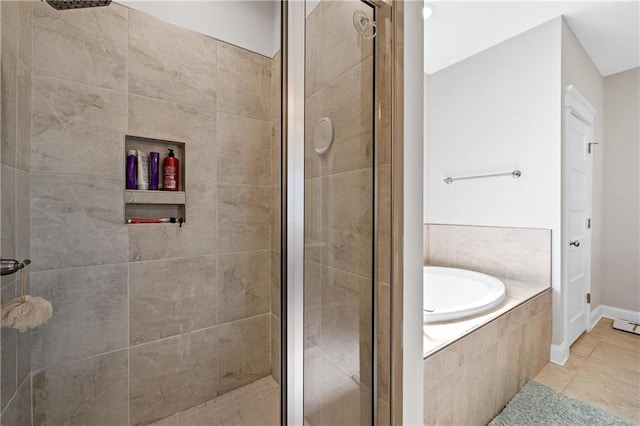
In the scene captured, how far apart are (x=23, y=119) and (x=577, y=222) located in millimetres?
3345

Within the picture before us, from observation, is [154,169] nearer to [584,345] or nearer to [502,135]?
[502,135]

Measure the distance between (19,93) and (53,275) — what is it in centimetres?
71

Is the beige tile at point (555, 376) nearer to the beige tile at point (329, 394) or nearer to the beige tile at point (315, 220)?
the beige tile at point (329, 394)

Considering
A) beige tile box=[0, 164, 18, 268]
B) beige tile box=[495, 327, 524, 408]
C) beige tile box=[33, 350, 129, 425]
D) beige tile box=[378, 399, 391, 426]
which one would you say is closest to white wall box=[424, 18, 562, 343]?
beige tile box=[495, 327, 524, 408]

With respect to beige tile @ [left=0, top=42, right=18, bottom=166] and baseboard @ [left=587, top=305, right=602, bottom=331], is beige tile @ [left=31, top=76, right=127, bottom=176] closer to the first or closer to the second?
beige tile @ [left=0, top=42, right=18, bottom=166]

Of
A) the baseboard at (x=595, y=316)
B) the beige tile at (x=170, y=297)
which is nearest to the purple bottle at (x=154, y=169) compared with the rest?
the beige tile at (x=170, y=297)

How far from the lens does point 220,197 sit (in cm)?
158

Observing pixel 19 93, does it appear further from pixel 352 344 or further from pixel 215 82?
pixel 352 344

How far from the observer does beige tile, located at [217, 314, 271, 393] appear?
161 cm

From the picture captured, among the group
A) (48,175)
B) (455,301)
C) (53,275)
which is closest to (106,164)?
(48,175)

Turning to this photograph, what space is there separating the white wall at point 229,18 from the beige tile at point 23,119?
0.55 meters

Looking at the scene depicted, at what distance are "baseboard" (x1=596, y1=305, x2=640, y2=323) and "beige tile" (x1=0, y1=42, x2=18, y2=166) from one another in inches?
168

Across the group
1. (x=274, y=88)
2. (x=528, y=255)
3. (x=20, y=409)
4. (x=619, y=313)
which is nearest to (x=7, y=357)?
(x=20, y=409)

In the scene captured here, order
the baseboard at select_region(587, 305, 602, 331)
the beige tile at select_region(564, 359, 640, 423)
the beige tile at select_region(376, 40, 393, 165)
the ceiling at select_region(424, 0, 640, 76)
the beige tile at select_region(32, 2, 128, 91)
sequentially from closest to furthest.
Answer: the beige tile at select_region(376, 40, 393, 165), the beige tile at select_region(32, 2, 128, 91), the beige tile at select_region(564, 359, 640, 423), the ceiling at select_region(424, 0, 640, 76), the baseboard at select_region(587, 305, 602, 331)
